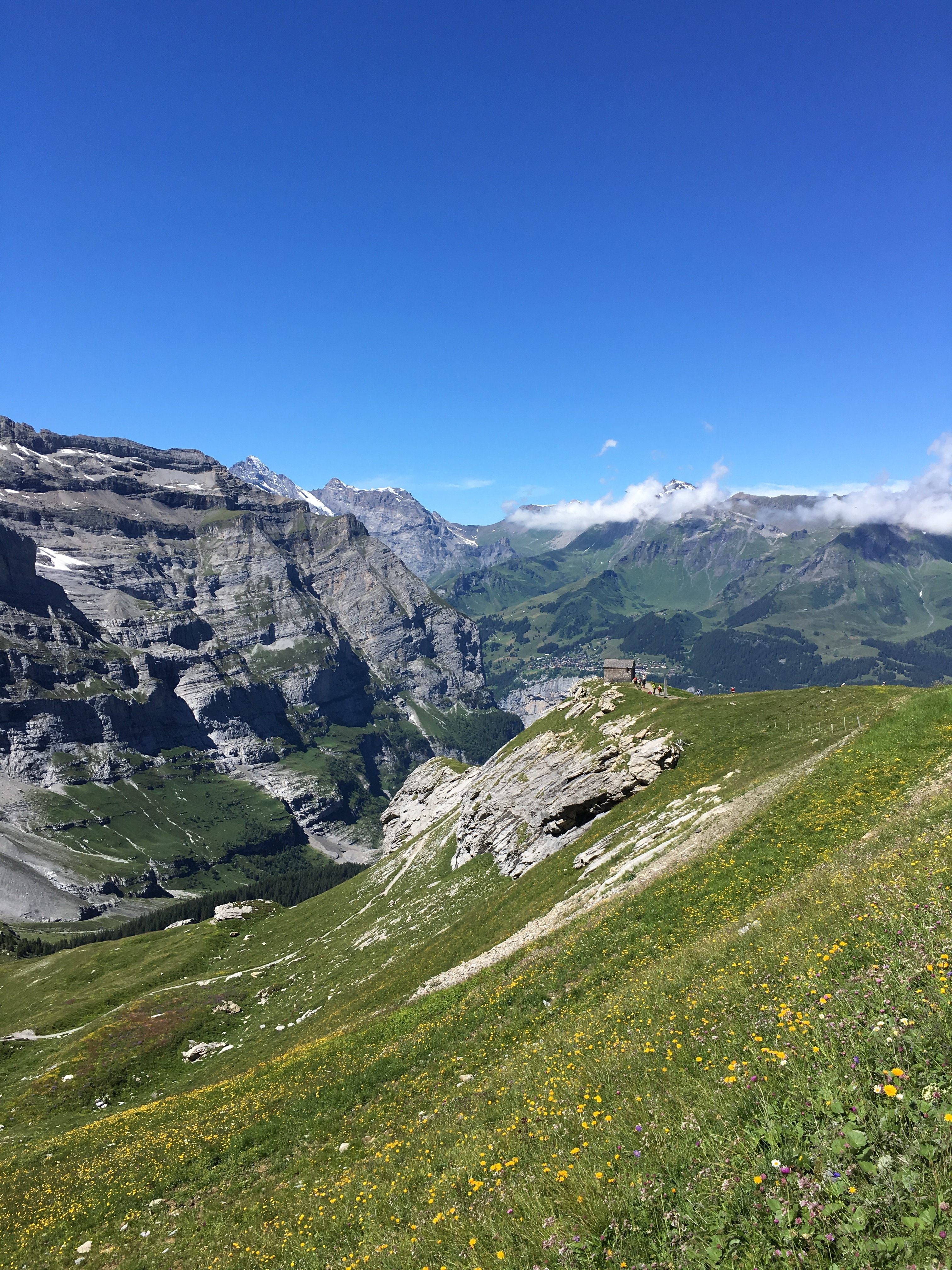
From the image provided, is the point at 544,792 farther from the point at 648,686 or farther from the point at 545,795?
the point at 648,686

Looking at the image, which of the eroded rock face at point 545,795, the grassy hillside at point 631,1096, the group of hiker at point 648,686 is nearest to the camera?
the grassy hillside at point 631,1096

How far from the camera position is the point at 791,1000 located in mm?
9945

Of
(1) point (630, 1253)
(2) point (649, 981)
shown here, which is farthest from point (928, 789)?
(1) point (630, 1253)

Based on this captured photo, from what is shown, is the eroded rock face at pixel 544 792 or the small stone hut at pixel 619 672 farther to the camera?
the small stone hut at pixel 619 672

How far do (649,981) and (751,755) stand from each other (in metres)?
34.1

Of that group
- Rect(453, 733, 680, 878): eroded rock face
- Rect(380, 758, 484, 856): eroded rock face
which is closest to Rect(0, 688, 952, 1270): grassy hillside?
Rect(453, 733, 680, 878): eroded rock face

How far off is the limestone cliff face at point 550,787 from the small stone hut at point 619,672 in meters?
4.54

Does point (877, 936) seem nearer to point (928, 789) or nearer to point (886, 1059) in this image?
point (886, 1059)

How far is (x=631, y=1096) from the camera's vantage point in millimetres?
10062

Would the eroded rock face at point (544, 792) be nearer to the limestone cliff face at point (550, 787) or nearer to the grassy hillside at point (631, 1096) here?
the limestone cliff face at point (550, 787)

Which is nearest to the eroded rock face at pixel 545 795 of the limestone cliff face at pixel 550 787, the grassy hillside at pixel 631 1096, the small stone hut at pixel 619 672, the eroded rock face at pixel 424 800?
the limestone cliff face at pixel 550 787

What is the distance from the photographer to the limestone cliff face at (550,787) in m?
53.5

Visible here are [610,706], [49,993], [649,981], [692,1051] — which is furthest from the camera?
[49,993]

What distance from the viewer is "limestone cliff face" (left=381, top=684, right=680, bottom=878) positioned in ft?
176
